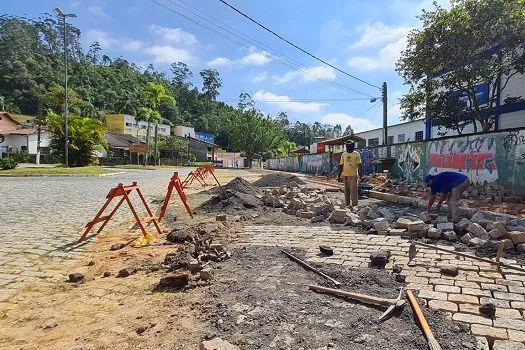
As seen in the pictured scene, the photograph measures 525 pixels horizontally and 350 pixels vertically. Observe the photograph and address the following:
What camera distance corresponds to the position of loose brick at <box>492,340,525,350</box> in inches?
115

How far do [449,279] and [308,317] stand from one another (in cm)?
205

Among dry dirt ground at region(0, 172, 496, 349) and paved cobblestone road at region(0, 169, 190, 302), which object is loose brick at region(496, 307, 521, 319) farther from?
paved cobblestone road at region(0, 169, 190, 302)

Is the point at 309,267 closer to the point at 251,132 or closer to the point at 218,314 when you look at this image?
the point at 218,314

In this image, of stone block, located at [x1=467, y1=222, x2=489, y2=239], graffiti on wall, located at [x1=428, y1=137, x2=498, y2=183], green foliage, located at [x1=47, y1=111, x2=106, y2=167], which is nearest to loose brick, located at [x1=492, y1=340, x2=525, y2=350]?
stone block, located at [x1=467, y1=222, x2=489, y2=239]

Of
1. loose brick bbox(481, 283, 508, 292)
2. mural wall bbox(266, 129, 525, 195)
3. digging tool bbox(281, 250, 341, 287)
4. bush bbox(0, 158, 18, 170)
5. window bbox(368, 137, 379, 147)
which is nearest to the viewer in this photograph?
loose brick bbox(481, 283, 508, 292)

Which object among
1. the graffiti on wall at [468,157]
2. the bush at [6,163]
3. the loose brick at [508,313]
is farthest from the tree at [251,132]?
the loose brick at [508,313]

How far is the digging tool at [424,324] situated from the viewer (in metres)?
2.83

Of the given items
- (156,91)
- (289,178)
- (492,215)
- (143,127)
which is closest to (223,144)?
(143,127)

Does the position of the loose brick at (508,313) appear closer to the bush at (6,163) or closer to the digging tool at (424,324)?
the digging tool at (424,324)

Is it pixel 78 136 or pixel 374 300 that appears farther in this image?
pixel 78 136

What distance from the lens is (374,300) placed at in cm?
364

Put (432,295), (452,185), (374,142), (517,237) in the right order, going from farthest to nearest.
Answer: (374,142) → (452,185) → (517,237) → (432,295)

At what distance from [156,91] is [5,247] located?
46490 mm

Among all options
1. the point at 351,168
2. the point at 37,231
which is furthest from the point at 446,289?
the point at 37,231
